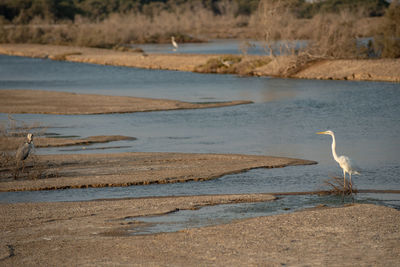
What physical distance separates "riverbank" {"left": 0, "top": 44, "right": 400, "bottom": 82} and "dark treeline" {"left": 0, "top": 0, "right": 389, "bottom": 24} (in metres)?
30.0

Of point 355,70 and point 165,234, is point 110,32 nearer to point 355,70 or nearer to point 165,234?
point 355,70

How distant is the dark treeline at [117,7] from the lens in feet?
315

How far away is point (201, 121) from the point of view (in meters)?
25.0

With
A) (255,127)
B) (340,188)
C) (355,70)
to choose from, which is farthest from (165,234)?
(355,70)

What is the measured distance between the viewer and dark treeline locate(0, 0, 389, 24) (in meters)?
95.9

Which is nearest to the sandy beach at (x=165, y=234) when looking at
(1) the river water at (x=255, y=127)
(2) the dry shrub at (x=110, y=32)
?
(1) the river water at (x=255, y=127)

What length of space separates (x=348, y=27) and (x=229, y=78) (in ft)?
28.1

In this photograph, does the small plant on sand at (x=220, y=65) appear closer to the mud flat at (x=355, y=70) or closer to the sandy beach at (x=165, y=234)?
the mud flat at (x=355, y=70)

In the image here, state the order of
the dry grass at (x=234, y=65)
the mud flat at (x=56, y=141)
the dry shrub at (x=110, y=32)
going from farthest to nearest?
1. the dry shrub at (x=110, y=32)
2. the dry grass at (x=234, y=65)
3. the mud flat at (x=56, y=141)

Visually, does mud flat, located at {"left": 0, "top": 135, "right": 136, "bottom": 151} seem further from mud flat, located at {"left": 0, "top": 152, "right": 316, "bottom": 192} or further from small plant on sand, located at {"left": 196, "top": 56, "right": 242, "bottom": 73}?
small plant on sand, located at {"left": 196, "top": 56, "right": 242, "bottom": 73}

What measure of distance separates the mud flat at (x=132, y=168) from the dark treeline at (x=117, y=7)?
6570 centimetres

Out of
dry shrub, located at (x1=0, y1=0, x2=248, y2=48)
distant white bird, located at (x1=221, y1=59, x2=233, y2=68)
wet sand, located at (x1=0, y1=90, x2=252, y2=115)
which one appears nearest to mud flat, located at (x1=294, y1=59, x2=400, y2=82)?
distant white bird, located at (x1=221, y1=59, x2=233, y2=68)

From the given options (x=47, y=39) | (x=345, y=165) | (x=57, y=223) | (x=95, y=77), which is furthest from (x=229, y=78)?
(x=47, y=39)

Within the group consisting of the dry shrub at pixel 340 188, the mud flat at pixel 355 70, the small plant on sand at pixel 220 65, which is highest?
the dry shrub at pixel 340 188
